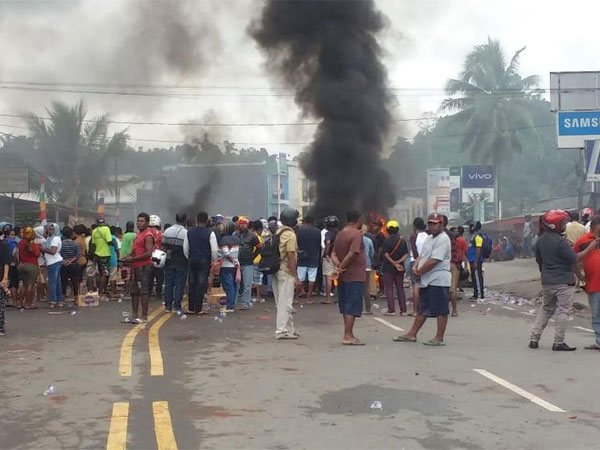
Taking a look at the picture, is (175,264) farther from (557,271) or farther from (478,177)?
(478,177)

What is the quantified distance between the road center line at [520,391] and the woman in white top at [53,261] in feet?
31.5

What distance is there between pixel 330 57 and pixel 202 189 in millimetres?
14659

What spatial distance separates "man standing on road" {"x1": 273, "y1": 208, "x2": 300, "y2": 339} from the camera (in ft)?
37.3

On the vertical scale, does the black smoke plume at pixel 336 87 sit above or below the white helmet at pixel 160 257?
above

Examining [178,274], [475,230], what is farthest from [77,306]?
[475,230]

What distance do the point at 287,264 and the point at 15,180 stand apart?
25480 millimetres

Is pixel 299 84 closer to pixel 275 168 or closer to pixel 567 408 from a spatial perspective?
pixel 275 168

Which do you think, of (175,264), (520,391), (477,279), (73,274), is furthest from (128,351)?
(477,279)

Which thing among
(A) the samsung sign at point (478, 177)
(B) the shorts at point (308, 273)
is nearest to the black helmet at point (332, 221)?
(B) the shorts at point (308, 273)

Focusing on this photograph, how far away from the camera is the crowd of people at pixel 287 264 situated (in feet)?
34.8

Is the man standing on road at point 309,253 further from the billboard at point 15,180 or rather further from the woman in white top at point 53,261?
the billboard at point 15,180

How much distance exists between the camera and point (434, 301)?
10672mm

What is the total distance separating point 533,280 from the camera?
78.8 feet

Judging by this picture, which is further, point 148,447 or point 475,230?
point 475,230
